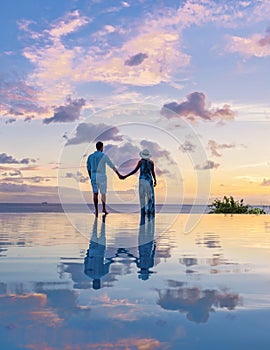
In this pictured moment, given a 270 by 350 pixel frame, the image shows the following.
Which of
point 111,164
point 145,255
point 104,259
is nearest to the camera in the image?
point 104,259

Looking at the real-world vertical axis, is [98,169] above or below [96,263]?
above

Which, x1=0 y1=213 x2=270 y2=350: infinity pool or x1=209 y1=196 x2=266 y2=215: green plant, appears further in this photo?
x1=209 y1=196 x2=266 y2=215: green plant

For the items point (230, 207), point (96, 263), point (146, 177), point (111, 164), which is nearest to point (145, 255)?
point (96, 263)

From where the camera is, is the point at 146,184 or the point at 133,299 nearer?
the point at 133,299

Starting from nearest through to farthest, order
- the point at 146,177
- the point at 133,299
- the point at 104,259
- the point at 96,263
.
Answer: the point at 133,299 → the point at 96,263 → the point at 104,259 → the point at 146,177

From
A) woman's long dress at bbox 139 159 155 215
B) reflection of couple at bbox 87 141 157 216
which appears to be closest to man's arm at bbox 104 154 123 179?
reflection of couple at bbox 87 141 157 216

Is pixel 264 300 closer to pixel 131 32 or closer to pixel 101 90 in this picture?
pixel 131 32

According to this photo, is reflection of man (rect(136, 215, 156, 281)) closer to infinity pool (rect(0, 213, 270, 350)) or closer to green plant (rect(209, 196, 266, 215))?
infinity pool (rect(0, 213, 270, 350))

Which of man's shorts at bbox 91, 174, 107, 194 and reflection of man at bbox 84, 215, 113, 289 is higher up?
man's shorts at bbox 91, 174, 107, 194

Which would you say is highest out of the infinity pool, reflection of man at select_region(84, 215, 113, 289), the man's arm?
the man's arm

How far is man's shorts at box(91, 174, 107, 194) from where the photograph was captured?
1421 cm

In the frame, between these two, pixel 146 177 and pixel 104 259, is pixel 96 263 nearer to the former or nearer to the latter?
pixel 104 259

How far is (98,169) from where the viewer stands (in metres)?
14.2

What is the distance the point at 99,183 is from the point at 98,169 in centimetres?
41
